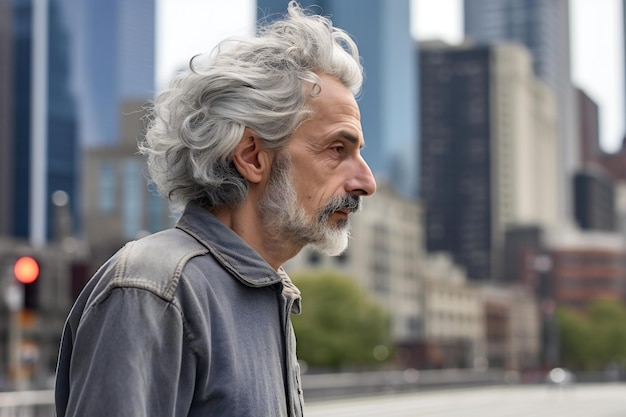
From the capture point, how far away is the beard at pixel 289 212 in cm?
269

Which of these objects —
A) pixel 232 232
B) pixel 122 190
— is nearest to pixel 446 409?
pixel 232 232

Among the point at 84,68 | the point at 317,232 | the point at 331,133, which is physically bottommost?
the point at 317,232

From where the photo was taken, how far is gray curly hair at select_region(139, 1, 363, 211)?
2.60m

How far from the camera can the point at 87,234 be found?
133625 mm

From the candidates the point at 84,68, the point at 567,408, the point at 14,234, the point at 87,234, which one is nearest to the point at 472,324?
the point at 87,234

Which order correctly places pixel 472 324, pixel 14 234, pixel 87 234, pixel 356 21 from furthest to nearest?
pixel 356 21
pixel 14 234
pixel 472 324
pixel 87 234

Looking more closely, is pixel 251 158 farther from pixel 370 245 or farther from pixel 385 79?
pixel 385 79

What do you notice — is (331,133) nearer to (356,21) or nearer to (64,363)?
(64,363)

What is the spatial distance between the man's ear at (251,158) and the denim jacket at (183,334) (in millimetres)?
128

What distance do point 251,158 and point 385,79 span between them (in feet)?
606

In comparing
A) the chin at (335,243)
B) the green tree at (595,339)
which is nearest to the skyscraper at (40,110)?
the green tree at (595,339)

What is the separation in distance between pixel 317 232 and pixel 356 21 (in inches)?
7397

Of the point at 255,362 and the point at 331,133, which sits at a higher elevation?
the point at 331,133

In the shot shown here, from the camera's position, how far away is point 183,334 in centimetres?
227
